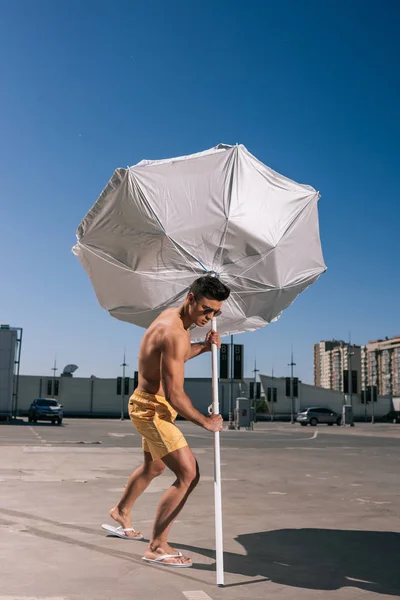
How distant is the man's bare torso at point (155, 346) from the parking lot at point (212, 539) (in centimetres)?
128

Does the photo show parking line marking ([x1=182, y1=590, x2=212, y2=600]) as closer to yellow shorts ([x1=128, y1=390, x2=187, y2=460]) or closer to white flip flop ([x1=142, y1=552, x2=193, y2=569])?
white flip flop ([x1=142, y1=552, x2=193, y2=569])

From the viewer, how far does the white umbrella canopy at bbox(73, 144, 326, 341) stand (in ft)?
16.1

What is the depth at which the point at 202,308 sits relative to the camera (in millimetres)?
4668

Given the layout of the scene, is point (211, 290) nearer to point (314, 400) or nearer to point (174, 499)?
point (174, 499)

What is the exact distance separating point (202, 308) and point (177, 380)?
55cm

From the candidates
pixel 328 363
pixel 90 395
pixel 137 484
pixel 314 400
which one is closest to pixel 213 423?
pixel 137 484

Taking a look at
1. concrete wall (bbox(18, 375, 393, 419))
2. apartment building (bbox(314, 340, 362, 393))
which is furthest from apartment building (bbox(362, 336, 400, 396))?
concrete wall (bbox(18, 375, 393, 419))

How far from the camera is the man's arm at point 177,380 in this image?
14.4 ft

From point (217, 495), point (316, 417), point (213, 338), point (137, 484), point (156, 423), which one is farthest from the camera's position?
point (316, 417)

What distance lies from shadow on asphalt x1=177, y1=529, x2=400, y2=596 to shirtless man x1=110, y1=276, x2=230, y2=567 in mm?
412

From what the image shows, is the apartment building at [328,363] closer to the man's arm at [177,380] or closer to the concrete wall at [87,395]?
the concrete wall at [87,395]

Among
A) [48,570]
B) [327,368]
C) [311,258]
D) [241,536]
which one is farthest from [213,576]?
[327,368]

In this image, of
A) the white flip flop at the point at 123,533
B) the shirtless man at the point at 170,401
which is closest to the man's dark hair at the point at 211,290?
the shirtless man at the point at 170,401

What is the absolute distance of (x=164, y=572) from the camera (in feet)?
14.4
